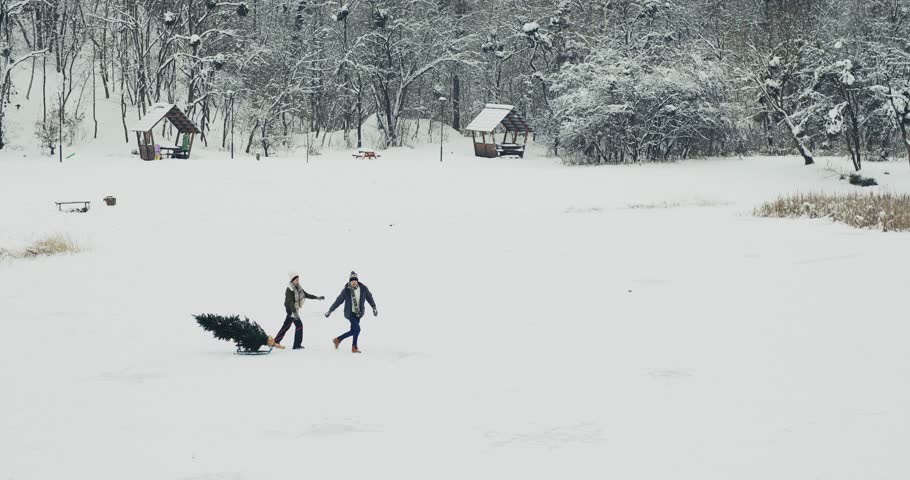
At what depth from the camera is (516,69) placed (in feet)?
243

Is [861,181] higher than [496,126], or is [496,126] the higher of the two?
[496,126]

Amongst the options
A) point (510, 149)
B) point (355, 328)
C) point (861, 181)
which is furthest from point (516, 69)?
point (355, 328)

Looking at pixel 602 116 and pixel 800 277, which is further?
pixel 602 116

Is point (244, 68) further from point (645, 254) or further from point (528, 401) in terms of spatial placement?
point (528, 401)

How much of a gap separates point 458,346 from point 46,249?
15.5m

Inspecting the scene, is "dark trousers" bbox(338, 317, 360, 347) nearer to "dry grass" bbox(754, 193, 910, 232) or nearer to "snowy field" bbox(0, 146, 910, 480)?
"snowy field" bbox(0, 146, 910, 480)

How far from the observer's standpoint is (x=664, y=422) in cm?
1205

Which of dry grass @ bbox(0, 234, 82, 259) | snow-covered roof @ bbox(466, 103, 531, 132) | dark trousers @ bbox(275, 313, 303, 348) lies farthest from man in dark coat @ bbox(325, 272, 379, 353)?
snow-covered roof @ bbox(466, 103, 531, 132)

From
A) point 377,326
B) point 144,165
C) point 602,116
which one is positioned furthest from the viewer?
point 602,116

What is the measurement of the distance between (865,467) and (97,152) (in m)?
52.7

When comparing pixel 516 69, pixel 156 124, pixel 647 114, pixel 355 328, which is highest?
pixel 516 69

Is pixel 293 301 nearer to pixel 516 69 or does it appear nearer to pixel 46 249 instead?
pixel 46 249

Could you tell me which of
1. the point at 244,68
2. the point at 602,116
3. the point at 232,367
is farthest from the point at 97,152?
the point at 232,367

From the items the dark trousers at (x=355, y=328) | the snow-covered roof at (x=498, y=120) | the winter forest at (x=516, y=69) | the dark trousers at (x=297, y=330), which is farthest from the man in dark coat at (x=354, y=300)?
the snow-covered roof at (x=498, y=120)
